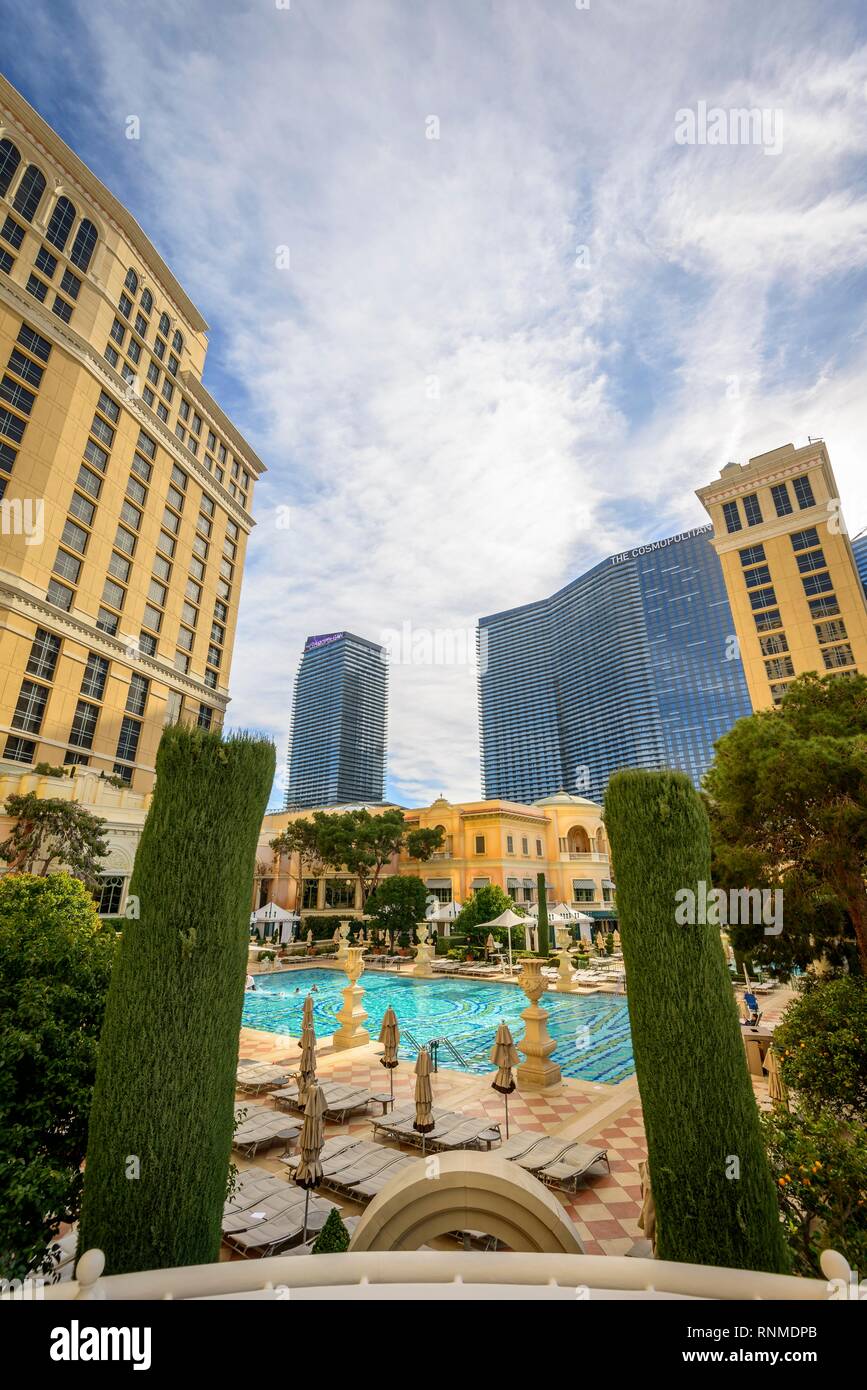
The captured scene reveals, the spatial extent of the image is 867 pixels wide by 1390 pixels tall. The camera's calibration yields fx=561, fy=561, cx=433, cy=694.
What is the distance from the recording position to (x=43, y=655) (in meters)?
29.0

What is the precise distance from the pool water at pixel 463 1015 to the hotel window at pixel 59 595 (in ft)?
72.3

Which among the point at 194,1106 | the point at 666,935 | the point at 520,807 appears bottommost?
the point at 194,1106

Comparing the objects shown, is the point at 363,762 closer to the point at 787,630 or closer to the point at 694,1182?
the point at 787,630

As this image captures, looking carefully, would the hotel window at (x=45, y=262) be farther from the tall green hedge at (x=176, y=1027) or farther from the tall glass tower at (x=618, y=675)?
the tall glass tower at (x=618, y=675)

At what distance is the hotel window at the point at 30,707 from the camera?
2777cm

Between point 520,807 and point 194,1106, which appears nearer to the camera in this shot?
point 194,1106

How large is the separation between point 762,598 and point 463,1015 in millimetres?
35091

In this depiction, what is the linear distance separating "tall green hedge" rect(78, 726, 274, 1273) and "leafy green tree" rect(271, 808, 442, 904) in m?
34.6

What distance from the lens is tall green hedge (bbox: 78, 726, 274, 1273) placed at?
3566 millimetres

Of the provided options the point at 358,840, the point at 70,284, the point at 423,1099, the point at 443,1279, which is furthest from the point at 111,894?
the point at 70,284

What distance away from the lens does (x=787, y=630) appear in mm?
38125

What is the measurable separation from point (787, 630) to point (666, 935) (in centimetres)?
→ 4102

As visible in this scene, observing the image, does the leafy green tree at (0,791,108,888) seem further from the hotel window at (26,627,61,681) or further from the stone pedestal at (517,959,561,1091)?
the stone pedestal at (517,959,561,1091)
